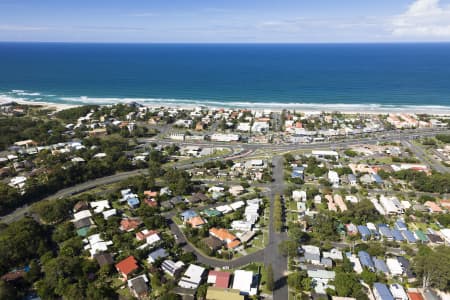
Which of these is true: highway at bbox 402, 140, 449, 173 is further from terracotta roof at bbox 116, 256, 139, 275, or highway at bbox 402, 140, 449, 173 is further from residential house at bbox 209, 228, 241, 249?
terracotta roof at bbox 116, 256, 139, 275

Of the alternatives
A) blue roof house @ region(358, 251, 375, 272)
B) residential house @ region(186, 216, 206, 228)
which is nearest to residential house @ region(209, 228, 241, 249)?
residential house @ region(186, 216, 206, 228)

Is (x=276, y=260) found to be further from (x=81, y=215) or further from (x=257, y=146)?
(x=257, y=146)

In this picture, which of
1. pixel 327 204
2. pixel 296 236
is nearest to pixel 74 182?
pixel 296 236

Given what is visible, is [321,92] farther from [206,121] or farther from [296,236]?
[296,236]

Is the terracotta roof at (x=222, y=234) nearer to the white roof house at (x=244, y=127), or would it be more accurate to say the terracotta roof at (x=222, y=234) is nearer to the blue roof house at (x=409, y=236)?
the blue roof house at (x=409, y=236)

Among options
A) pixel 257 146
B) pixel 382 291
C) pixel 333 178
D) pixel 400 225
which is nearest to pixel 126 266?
pixel 382 291

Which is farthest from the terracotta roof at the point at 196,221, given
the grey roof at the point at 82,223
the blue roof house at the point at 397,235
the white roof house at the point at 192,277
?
the blue roof house at the point at 397,235
